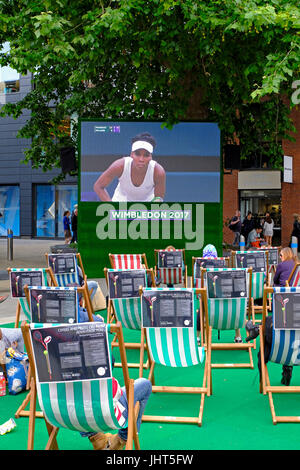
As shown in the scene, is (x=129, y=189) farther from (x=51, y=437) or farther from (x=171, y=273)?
(x=51, y=437)

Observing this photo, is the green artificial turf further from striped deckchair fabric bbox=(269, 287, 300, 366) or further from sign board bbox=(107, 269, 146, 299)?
sign board bbox=(107, 269, 146, 299)

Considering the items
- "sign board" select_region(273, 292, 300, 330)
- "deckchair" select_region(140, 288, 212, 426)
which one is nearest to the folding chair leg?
"deckchair" select_region(140, 288, 212, 426)

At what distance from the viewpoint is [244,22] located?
1127cm

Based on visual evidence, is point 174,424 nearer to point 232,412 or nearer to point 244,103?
point 232,412

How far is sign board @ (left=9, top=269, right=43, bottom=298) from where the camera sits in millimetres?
7188

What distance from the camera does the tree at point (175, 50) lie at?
1167cm

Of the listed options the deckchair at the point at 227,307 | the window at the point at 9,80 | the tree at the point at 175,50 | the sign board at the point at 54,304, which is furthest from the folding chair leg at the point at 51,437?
the window at the point at 9,80

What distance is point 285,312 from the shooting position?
16.4 feet

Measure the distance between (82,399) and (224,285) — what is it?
3.38 m

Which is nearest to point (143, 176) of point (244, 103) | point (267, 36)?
point (244, 103)

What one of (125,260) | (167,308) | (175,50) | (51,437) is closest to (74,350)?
(51,437)

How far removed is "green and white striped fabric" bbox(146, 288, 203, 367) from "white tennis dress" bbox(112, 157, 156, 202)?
9.83 metres

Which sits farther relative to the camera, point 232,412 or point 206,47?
point 206,47

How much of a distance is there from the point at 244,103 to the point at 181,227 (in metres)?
3.91
